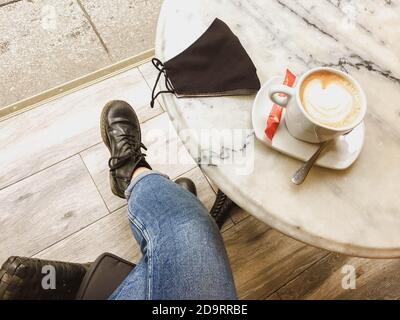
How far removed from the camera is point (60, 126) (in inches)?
50.2

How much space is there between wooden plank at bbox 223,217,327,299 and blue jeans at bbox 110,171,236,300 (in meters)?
0.42

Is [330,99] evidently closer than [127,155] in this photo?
Yes

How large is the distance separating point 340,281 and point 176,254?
69 centimetres

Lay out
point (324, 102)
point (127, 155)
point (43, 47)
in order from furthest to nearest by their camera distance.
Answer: point (43, 47) < point (127, 155) < point (324, 102)

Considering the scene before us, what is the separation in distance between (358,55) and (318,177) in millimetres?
275

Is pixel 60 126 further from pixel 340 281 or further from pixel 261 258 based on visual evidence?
pixel 340 281

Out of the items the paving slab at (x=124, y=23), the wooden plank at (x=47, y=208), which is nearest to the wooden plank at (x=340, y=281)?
the wooden plank at (x=47, y=208)

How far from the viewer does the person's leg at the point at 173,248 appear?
0.71 meters

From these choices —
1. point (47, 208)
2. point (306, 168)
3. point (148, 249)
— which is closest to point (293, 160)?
point (306, 168)

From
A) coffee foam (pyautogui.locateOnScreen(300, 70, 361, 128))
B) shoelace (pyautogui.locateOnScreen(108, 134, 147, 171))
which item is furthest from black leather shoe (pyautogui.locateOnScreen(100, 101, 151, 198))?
coffee foam (pyautogui.locateOnScreen(300, 70, 361, 128))

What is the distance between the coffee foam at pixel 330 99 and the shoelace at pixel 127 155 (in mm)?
639
